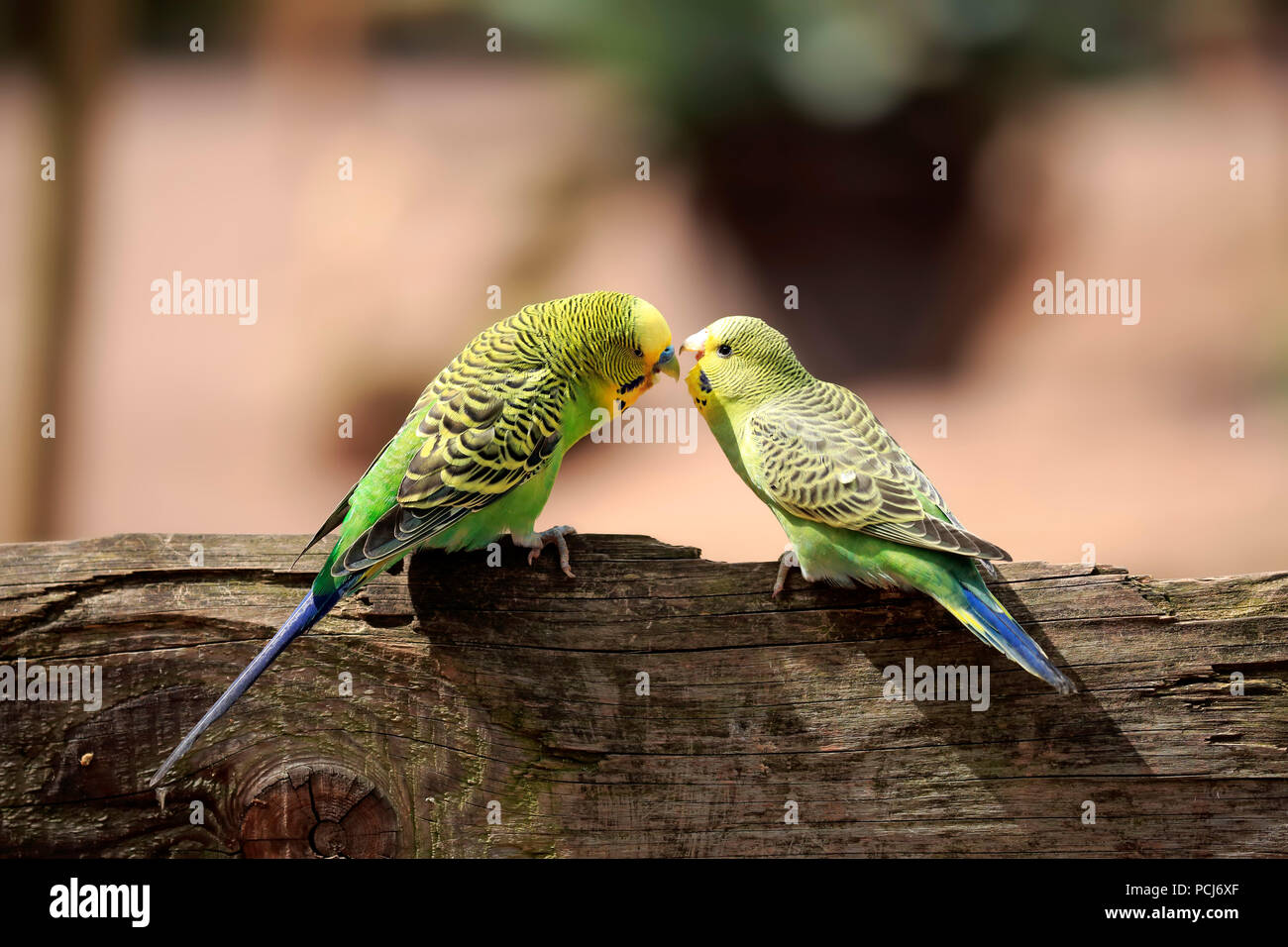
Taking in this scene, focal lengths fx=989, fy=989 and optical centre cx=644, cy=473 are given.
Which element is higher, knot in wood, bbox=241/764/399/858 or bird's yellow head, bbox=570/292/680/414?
bird's yellow head, bbox=570/292/680/414

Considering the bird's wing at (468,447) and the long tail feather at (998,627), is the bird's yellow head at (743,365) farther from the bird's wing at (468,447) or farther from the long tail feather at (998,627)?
the long tail feather at (998,627)

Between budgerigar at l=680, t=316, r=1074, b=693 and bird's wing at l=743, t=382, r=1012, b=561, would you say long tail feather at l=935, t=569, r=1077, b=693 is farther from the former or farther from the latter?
bird's wing at l=743, t=382, r=1012, b=561

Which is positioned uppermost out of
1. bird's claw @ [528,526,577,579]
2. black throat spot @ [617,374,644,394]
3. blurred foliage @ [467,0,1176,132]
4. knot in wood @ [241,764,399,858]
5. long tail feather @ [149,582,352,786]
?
blurred foliage @ [467,0,1176,132]

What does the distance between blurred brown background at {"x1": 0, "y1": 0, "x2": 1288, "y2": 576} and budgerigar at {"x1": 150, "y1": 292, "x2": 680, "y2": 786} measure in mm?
4088

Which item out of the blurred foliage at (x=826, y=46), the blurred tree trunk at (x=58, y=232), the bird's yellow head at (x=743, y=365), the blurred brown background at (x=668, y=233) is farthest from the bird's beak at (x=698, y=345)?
the blurred foliage at (x=826, y=46)

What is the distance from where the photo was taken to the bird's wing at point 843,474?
3061 mm

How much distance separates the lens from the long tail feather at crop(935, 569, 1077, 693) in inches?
106

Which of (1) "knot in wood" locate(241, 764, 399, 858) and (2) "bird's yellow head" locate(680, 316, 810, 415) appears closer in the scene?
(1) "knot in wood" locate(241, 764, 399, 858)

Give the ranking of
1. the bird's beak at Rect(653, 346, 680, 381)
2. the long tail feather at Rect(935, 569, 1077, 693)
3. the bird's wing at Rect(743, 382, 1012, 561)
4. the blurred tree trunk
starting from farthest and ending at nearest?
1. the blurred tree trunk
2. the bird's beak at Rect(653, 346, 680, 381)
3. the bird's wing at Rect(743, 382, 1012, 561)
4. the long tail feather at Rect(935, 569, 1077, 693)

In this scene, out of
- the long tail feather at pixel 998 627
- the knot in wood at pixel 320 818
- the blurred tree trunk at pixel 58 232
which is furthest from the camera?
the blurred tree trunk at pixel 58 232

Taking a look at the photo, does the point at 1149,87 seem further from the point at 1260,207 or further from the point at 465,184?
the point at 465,184

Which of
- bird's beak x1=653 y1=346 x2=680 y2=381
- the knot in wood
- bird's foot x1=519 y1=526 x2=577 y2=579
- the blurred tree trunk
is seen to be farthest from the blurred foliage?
the knot in wood

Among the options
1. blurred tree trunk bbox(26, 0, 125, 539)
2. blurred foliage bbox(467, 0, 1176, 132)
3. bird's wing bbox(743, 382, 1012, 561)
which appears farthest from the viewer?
blurred foliage bbox(467, 0, 1176, 132)

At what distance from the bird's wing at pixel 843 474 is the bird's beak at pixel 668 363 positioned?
14.7 inches
